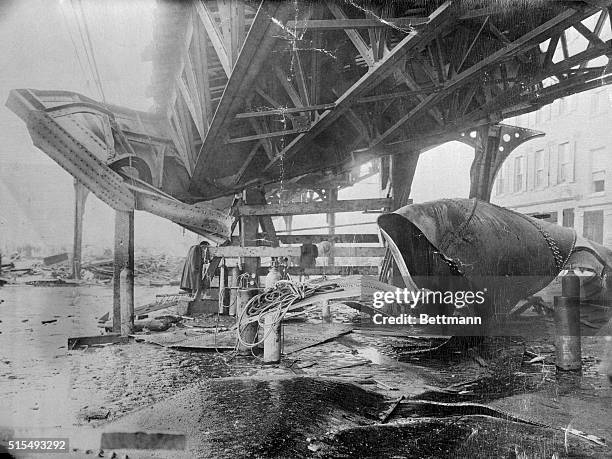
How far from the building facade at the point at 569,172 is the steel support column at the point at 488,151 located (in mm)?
462

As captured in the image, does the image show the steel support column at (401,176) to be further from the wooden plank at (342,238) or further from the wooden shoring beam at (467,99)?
the wooden shoring beam at (467,99)

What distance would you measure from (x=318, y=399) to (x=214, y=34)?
3.48 meters

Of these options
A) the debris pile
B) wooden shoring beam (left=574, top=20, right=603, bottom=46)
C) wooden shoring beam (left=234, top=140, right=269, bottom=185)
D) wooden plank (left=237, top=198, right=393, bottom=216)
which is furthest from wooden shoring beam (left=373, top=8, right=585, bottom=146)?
the debris pile

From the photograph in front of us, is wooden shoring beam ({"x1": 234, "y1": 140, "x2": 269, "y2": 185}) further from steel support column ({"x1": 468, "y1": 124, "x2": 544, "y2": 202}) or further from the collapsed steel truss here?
steel support column ({"x1": 468, "y1": 124, "x2": 544, "y2": 202})

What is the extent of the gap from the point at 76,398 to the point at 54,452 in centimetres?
79

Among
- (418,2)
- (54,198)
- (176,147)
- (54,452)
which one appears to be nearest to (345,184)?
(176,147)

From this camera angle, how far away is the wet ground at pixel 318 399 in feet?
8.04

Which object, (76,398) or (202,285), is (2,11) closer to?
(76,398)

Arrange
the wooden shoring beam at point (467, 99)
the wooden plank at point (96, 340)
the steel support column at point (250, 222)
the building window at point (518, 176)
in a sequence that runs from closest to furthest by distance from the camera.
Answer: the wooden plank at point (96, 340)
the wooden shoring beam at point (467, 99)
the steel support column at point (250, 222)
the building window at point (518, 176)

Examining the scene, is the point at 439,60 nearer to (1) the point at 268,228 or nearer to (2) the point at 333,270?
(2) the point at 333,270

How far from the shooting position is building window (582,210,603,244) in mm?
6898

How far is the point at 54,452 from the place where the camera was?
2441 mm

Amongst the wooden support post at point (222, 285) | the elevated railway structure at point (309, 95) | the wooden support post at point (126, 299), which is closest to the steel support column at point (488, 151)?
the elevated railway structure at point (309, 95)

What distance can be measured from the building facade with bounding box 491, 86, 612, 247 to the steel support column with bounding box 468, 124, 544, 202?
0.46 metres
